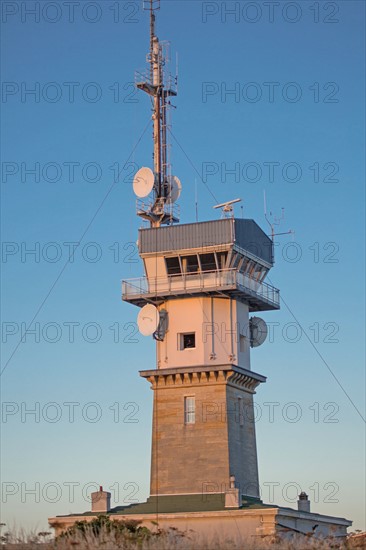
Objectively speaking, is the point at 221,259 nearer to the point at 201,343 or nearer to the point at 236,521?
the point at 201,343

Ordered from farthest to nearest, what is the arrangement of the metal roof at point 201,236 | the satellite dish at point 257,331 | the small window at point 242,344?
the satellite dish at point 257,331, the small window at point 242,344, the metal roof at point 201,236

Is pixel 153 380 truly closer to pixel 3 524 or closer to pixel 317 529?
pixel 317 529

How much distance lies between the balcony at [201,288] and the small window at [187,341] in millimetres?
2121

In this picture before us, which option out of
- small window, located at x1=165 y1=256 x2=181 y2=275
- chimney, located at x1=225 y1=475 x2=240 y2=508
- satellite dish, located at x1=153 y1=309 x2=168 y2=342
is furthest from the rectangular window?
small window, located at x1=165 y1=256 x2=181 y2=275

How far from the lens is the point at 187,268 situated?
205ft

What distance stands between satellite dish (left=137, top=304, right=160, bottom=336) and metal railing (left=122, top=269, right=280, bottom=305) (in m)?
1.14

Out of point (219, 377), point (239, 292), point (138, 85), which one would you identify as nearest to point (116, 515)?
point (219, 377)

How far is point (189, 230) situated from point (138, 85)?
375 inches

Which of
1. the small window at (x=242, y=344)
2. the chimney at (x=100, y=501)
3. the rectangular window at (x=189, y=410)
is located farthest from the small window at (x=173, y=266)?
the chimney at (x=100, y=501)

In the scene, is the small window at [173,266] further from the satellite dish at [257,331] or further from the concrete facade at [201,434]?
the concrete facade at [201,434]

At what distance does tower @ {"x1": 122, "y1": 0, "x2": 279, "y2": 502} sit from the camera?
60.0m

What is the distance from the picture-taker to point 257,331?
64125mm

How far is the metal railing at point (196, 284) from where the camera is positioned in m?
60.9

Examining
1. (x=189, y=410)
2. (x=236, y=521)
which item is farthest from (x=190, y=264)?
(x=236, y=521)
